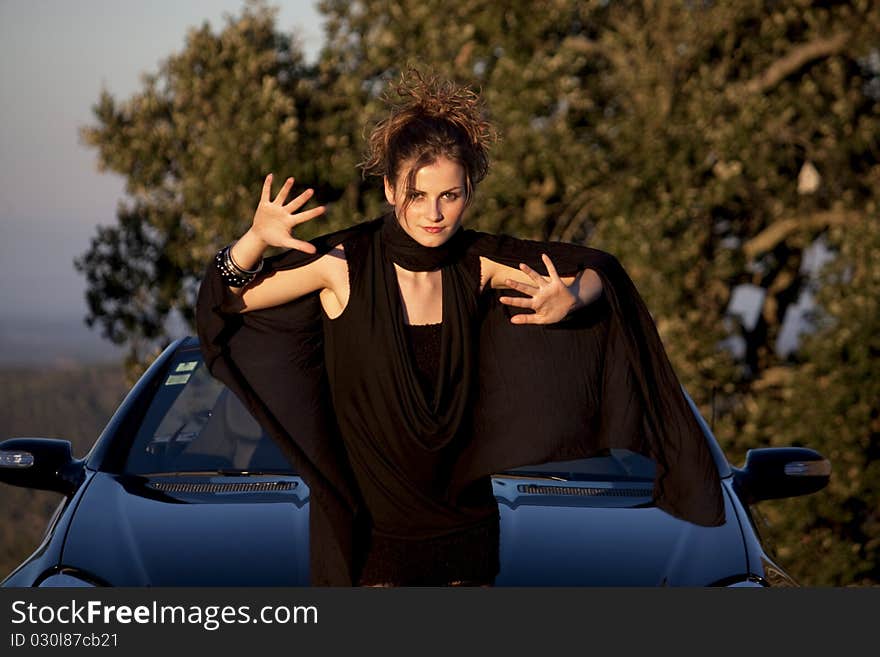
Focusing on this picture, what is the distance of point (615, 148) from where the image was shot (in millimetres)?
11164

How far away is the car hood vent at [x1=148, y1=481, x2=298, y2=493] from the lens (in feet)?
14.2

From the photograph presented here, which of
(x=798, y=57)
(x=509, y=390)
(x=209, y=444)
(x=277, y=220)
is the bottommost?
(x=209, y=444)

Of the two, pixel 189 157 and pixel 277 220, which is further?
pixel 189 157

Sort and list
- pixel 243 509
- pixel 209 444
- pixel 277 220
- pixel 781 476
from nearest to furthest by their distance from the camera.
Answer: pixel 277 220 < pixel 243 509 < pixel 781 476 < pixel 209 444

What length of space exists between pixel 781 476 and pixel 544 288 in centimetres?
159

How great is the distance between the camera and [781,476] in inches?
177

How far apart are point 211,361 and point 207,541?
0.74 m

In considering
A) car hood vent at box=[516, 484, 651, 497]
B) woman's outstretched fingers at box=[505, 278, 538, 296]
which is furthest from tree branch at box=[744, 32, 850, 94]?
woman's outstretched fingers at box=[505, 278, 538, 296]

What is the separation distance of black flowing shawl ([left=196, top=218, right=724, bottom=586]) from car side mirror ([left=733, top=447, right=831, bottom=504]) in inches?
39.4

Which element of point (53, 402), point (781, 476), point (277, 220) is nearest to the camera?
point (277, 220)

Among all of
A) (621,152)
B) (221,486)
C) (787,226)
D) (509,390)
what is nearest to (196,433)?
(221,486)

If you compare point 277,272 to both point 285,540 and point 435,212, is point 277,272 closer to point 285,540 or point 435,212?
point 435,212

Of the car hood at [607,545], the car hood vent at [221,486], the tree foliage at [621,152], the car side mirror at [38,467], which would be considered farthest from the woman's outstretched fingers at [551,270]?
the tree foliage at [621,152]

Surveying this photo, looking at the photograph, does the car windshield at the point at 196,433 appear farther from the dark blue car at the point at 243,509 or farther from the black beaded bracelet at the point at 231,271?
the black beaded bracelet at the point at 231,271
